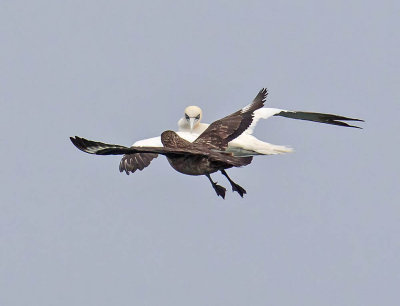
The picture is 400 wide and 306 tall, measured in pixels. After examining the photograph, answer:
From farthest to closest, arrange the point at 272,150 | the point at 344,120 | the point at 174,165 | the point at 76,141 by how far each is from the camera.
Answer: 1. the point at 344,120
2. the point at 272,150
3. the point at 174,165
4. the point at 76,141

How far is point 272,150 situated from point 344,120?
6.96 feet

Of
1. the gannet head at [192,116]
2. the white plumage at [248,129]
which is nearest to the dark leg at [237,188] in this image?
the white plumage at [248,129]

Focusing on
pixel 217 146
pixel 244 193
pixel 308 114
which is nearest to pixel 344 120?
pixel 308 114

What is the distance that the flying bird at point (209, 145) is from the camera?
1989 centimetres

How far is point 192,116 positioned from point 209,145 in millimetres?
3335

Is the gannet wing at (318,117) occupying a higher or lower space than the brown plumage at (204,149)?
higher

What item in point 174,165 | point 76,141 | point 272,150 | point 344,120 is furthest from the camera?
point 344,120

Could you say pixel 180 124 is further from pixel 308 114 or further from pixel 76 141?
pixel 76 141

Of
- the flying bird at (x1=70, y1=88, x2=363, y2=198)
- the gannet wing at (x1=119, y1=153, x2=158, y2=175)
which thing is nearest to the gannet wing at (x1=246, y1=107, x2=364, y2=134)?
the flying bird at (x1=70, y1=88, x2=363, y2=198)

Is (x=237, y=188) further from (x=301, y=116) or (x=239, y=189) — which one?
(x=301, y=116)

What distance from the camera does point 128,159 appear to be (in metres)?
25.4

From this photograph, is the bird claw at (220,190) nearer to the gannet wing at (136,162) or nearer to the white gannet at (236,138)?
the white gannet at (236,138)

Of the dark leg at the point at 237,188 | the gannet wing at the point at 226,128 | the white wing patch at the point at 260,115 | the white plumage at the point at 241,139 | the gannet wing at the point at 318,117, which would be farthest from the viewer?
the gannet wing at the point at 318,117

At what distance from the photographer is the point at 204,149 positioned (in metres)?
21.0
